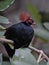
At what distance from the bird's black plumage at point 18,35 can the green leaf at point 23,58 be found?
0.07 ft

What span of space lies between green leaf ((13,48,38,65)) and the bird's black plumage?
0.9 inches

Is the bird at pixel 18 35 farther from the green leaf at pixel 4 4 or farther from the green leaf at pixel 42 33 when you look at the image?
the green leaf at pixel 42 33

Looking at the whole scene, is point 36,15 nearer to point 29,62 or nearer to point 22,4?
point 29,62

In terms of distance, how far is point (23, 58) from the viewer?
1085 mm

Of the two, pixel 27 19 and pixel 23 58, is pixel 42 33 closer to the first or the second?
pixel 27 19

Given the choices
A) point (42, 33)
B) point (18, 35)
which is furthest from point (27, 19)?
point (42, 33)

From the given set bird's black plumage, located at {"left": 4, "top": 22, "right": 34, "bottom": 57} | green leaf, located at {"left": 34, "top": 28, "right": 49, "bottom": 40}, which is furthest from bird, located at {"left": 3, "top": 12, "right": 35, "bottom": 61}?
green leaf, located at {"left": 34, "top": 28, "right": 49, "bottom": 40}

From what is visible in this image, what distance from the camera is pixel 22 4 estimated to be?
4.51m

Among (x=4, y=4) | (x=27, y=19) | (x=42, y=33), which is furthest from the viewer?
(x=42, y=33)

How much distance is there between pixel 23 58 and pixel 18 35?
78mm

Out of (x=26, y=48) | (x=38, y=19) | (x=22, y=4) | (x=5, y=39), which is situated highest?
(x=5, y=39)

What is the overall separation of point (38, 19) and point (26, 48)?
84cm

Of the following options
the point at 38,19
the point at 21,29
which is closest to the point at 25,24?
the point at 21,29

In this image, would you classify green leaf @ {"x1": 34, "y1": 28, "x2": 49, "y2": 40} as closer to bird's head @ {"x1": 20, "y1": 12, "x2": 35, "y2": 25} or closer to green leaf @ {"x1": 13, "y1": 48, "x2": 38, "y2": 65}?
bird's head @ {"x1": 20, "y1": 12, "x2": 35, "y2": 25}
